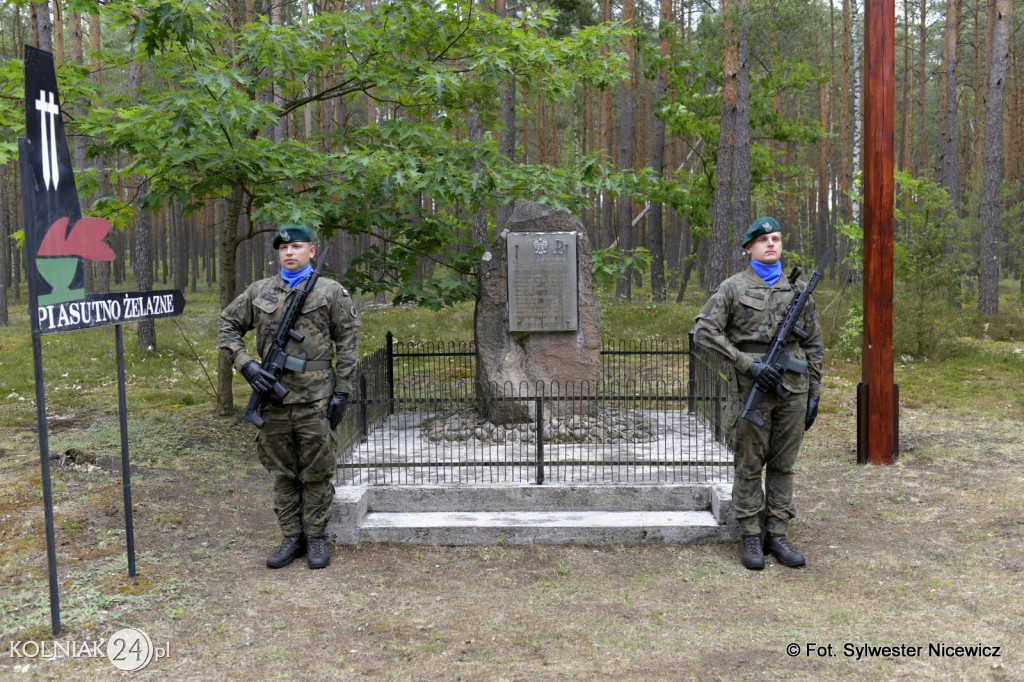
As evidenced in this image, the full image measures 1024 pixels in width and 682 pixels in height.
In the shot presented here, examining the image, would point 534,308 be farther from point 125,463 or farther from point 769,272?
point 125,463

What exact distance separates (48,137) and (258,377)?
178 centimetres

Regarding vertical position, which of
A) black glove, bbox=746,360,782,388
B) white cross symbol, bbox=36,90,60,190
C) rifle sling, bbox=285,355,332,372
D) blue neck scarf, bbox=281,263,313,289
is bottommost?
black glove, bbox=746,360,782,388

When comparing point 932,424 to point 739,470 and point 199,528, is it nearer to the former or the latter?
point 739,470

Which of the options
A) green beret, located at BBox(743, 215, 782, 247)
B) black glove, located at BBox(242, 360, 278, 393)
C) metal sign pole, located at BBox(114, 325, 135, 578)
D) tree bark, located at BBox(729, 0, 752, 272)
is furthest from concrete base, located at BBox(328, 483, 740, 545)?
tree bark, located at BBox(729, 0, 752, 272)

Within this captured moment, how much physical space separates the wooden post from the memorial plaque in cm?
294

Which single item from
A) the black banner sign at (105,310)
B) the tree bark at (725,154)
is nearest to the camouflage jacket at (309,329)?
the black banner sign at (105,310)

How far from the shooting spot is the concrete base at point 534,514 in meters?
6.01

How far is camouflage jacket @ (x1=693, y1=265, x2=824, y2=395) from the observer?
17.7 feet

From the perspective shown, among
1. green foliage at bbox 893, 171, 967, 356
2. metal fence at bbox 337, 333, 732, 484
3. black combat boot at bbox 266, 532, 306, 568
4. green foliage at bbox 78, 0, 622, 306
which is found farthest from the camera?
green foliage at bbox 893, 171, 967, 356

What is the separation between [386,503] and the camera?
647 cm

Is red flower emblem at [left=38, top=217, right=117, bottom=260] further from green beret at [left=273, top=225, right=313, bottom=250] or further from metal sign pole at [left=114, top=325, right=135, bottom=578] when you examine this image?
green beret at [left=273, top=225, right=313, bottom=250]

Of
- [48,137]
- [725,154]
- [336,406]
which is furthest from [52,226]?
[725,154]

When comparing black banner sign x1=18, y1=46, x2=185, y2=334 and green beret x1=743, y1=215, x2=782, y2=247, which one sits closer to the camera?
black banner sign x1=18, y1=46, x2=185, y2=334

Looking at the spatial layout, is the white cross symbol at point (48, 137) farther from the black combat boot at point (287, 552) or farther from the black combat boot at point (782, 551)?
the black combat boot at point (782, 551)
